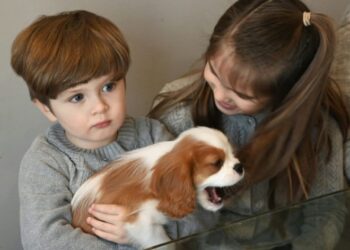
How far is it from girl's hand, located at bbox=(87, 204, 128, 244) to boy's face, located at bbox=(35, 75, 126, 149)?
0.15 m

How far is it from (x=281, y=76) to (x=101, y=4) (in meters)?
0.54

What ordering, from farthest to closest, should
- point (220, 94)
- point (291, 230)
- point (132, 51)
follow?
point (132, 51) < point (220, 94) < point (291, 230)

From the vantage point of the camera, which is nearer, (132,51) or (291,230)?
(291,230)

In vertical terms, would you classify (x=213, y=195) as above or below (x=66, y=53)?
below

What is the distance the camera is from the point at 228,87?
1.05m

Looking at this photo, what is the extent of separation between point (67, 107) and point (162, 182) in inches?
9.7

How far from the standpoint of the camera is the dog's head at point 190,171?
2.92 ft

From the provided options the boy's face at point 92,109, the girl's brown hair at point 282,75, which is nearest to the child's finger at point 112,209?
the boy's face at point 92,109

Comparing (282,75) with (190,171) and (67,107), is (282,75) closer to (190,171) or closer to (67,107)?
(190,171)

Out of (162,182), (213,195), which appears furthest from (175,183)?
(213,195)

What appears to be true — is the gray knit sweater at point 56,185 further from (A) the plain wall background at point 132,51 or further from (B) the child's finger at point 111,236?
(A) the plain wall background at point 132,51

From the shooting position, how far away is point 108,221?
3.09ft

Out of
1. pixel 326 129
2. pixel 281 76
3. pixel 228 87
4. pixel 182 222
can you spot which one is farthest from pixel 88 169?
pixel 326 129

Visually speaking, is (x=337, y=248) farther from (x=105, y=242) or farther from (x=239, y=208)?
(x=105, y=242)
